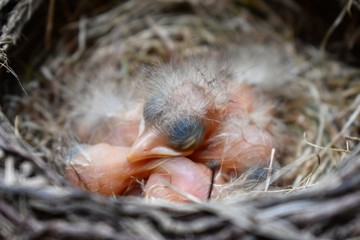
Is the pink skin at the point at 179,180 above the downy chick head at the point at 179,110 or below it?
below

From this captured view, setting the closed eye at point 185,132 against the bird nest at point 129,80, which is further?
the closed eye at point 185,132

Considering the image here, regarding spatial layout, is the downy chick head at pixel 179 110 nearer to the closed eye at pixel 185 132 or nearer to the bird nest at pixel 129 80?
the closed eye at pixel 185 132

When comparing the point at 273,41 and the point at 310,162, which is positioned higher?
the point at 273,41

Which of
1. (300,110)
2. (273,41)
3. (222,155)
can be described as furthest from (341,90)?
(222,155)

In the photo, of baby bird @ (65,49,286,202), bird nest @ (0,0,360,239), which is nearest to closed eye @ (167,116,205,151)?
baby bird @ (65,49,286,202)

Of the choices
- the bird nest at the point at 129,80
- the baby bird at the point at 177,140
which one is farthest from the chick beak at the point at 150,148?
the bird nest at the point at 129,80

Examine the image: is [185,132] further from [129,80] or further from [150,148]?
[129,80]

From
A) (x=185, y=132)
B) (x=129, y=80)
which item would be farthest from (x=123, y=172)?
(x=129, y=80)

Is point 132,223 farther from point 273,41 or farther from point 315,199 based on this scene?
point 273,41
